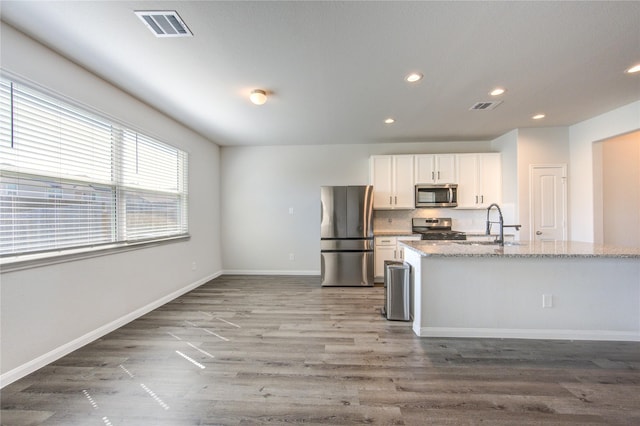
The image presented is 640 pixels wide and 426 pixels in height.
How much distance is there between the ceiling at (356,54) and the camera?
65.5 inches

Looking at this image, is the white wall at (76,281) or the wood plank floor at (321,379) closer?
the wood plank floor at (321,379)

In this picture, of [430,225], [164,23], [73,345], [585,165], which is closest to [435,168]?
[430,225]

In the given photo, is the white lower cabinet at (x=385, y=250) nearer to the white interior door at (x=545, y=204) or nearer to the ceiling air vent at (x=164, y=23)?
the white interior door at (x=545, y=204)

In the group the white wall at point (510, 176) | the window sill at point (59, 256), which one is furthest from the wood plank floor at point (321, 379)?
the white wall at point (510, 176)

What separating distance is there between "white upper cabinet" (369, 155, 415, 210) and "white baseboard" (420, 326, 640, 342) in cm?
247

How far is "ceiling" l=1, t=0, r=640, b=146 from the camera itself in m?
1.66

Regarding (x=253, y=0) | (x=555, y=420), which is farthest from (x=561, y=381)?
(x=253, y=0)

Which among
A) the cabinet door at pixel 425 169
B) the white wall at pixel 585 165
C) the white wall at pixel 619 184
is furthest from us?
the cabinet door at pixel 425 169

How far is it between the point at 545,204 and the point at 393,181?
2.44 meters

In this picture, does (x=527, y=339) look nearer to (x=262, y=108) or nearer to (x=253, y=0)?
(x=253, y=0)

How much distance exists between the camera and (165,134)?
11.4 feet

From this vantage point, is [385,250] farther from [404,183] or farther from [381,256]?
[404,183]

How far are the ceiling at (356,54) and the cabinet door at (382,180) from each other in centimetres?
122

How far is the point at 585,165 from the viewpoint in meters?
3.83
